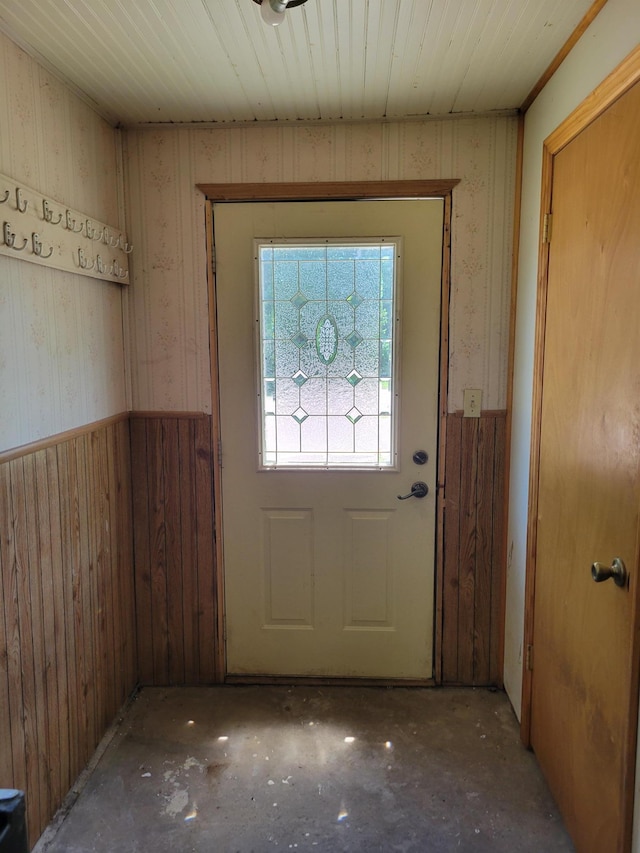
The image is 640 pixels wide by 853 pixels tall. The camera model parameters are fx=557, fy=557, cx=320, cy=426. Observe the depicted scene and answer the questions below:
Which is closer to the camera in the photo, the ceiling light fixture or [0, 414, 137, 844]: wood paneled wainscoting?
the ceiling light fixture

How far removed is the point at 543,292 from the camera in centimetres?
191

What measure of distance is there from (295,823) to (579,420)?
1534mm

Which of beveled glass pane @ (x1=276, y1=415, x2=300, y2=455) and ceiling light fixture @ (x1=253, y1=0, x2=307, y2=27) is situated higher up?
ceiling light fixture @ (x1=253, y1=0, x2=307, y2=27)

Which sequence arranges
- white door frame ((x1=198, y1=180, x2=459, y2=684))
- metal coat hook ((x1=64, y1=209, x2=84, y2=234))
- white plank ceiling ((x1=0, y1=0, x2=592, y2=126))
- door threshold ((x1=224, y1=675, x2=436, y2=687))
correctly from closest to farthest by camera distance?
white plank ceiling ((x1=0, y1=0, x2=592, y2=126)) → metal coat hook ((x1=64, y1=209, x2=84, y2=234)) → white door frame ((x1=198, y1=180, x2=459, y2=684)) → door threshold ((x1=224, y1=675, x2=436, y2=687))

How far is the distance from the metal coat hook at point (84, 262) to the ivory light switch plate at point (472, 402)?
5.02 ft

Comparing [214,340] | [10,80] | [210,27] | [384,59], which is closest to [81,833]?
[214,340]

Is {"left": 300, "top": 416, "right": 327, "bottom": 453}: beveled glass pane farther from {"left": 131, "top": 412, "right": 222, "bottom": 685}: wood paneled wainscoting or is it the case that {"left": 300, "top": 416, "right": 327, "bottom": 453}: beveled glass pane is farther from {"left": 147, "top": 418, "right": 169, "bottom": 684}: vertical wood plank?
{"left": 147, "top": 418, "right": 169, "bottom": 684}: vertical wood plank

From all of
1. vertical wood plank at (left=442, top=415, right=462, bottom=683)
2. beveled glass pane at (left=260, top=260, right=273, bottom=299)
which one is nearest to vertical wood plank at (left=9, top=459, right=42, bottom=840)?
beveled glass pane at (left=260, top=260, right=273, bottom=299)

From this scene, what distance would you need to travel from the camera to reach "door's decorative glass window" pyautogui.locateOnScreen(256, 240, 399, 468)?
228cm

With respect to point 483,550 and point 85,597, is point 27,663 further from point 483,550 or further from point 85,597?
point 483,550

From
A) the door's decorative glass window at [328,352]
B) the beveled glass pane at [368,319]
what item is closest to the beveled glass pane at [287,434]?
the door's decorative glass window at [328,352]

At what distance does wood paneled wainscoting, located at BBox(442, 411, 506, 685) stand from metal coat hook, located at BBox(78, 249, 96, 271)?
151 cm

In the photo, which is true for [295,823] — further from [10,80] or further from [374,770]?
[10,80]

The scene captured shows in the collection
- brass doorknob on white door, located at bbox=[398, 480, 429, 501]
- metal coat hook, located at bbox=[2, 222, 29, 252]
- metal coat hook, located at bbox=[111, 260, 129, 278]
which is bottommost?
brass doorknob on white door, located at bbox=[398, 480, 429, 501]
